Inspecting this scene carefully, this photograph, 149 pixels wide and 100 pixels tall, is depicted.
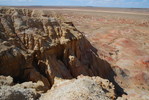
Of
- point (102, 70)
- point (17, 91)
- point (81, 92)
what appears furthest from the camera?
point (102, 70)

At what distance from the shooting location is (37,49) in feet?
54.6

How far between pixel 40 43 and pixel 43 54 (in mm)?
1009

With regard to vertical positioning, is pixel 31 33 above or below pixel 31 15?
below

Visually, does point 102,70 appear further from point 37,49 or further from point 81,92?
point 81,92

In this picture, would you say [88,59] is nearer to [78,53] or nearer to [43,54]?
[78,53]

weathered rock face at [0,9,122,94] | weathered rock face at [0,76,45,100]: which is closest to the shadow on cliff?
weathered rock face at [0,9,122,94]

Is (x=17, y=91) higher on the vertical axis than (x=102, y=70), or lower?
higher

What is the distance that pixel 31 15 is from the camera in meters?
20.4

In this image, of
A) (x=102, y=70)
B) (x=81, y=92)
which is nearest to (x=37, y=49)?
(x=81, y=92)

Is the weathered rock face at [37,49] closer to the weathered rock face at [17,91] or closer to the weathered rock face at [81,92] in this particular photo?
the weathered rock face at [17,91]

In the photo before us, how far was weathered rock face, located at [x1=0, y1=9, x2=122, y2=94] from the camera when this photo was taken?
15.1m

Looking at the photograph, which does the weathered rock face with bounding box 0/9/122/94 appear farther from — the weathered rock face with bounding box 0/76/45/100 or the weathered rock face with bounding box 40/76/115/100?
the weathered rock face with bounding box 40/76/115/100

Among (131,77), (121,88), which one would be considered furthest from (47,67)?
(131,77)

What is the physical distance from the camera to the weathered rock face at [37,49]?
1514cm
